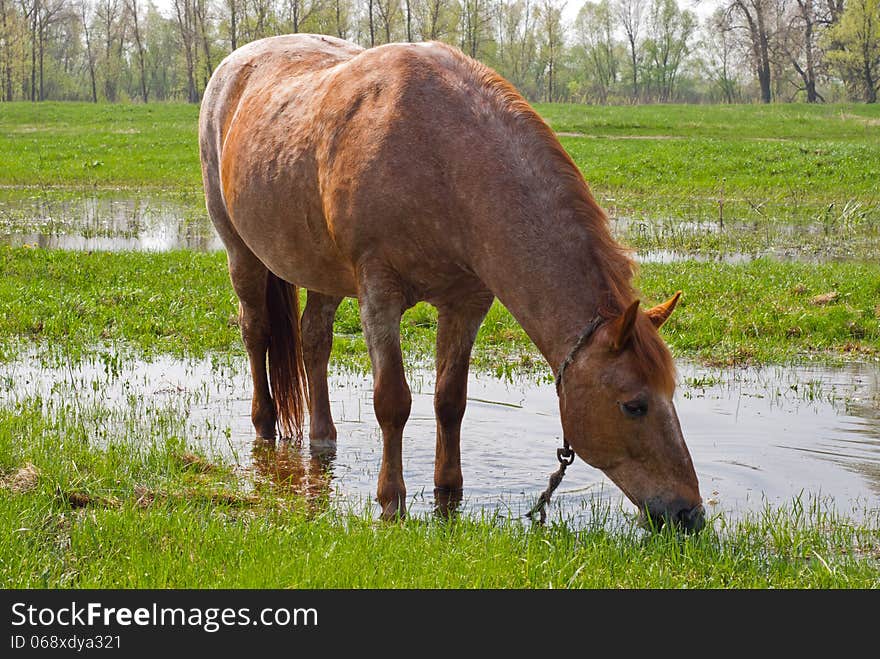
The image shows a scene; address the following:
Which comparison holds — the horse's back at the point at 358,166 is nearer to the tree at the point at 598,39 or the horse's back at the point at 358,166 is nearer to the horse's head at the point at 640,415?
the horse's head at the point at 640,415

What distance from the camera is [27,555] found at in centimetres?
381

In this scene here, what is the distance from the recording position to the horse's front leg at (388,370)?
16.4 ft

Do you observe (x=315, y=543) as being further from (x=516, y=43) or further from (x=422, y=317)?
(x=516, y=43)

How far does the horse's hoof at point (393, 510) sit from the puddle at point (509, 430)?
15 centimetres

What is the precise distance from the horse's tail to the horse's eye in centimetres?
309

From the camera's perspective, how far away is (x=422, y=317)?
32.4ft

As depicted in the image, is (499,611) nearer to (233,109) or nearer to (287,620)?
(287,620)

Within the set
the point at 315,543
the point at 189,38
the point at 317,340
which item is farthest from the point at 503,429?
the point at 189,38

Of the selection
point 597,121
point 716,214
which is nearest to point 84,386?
point 716,214

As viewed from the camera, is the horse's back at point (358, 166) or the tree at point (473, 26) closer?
the horse's back at point (358, 166)

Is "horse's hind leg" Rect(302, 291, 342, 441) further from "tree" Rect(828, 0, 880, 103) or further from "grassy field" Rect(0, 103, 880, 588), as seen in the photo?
"tree" Rect(828, 0, 880, 103)

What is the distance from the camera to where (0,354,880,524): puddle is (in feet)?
18.2

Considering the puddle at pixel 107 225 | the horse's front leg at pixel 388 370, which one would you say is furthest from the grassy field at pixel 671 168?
the horse's front leg at pixel 388 370

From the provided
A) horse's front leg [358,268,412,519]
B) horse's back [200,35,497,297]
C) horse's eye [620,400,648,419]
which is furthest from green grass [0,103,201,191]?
horse's eye [620,400,648,419]
